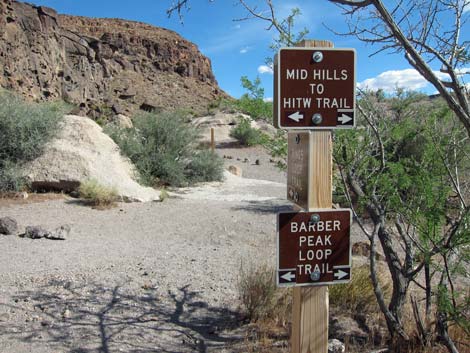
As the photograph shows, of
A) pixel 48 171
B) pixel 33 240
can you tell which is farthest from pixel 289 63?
pixel 48 171

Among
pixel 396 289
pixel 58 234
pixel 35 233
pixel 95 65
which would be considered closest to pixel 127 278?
pixel 58 234

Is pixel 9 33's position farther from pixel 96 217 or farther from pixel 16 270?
pixel 16 270

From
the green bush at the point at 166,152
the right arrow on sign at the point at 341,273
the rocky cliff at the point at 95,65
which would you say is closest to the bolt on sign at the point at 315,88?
the right arrow on sign at the point at 341,273

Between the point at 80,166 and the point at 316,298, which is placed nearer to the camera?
the point at 316,298

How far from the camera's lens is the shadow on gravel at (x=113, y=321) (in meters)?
3.57

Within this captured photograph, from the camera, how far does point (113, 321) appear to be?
3934 millimetres

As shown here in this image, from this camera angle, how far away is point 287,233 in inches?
88.2

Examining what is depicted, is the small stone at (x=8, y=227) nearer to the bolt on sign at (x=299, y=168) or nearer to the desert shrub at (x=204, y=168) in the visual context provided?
the bolt on sign at (x=299, y=168)

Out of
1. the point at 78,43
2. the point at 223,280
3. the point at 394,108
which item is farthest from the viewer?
the point at 78,43

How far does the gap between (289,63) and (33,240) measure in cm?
558

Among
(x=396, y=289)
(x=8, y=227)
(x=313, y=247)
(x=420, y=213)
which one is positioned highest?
(x=420, y=213)

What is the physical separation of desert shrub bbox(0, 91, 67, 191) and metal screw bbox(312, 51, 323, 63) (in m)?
8.75

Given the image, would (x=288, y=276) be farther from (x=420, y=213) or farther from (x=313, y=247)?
(x=420, y=213)

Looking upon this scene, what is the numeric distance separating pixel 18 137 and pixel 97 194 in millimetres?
2507
